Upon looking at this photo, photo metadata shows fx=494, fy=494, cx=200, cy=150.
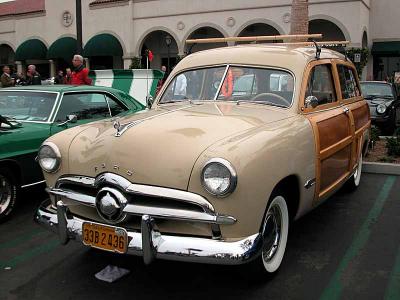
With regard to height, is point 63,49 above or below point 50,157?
above

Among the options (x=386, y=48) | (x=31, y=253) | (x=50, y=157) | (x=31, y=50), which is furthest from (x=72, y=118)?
(x=31, y=50)

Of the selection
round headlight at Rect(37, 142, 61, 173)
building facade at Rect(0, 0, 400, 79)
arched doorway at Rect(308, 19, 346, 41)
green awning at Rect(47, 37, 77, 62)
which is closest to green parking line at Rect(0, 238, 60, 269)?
round headlight at Rect(37, 142, 61, 173)

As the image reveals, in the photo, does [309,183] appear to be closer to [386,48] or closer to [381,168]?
[381,168]

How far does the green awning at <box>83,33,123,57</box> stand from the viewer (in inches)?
1041

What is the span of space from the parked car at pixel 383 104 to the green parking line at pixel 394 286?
7.97 metres

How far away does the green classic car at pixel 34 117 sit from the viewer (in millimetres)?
5148

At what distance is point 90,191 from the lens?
139 inches

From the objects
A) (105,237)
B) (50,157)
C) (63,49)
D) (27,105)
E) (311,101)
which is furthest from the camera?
(63,49)

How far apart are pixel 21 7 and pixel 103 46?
435 inches

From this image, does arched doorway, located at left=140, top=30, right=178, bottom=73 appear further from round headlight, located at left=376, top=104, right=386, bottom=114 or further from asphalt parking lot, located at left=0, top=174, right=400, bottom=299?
asphalt parking lot, located at left=0, top=174, right=400, bottom=299

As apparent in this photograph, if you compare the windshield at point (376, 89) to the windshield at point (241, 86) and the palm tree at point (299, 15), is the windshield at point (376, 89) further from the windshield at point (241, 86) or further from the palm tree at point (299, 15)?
the windshield at point (241, 86)

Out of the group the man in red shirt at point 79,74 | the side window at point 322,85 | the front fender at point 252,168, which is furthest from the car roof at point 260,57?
the man in red shirt at point 79,74

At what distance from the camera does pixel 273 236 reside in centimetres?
375

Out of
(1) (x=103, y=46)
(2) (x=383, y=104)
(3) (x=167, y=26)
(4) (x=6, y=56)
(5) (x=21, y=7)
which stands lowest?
(2) (x=383, y=104)
